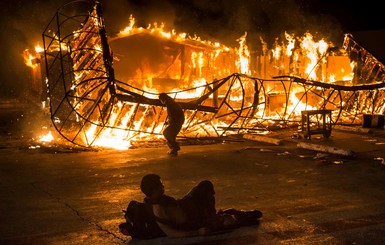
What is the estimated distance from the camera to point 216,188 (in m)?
8.15

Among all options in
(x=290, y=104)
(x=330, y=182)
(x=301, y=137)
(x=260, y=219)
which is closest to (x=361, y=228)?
(x=260, y=219)

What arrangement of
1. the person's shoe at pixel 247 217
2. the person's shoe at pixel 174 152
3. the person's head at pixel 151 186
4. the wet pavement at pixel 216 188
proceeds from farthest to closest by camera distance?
the person's shoe at pixel 174 152, the person's shoe at pixel 247 217, the wet pavement at pixel 216 188, the person's head at pixel 151 186

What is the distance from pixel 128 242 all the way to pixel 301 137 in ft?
32.1

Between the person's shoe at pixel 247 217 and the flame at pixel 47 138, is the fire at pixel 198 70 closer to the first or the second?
the flame at pixel 47 138

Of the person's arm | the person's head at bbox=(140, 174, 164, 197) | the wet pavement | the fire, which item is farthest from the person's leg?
the person's head at bbox=(140, 174, 164, 197)

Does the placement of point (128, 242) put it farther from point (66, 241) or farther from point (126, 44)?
point (126, 44)

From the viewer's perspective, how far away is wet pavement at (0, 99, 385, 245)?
227 inches

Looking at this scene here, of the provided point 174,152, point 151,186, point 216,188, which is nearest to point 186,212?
point 151,186

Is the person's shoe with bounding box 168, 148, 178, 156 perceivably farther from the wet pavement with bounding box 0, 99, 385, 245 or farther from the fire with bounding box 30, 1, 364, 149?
the fire with bounding box 30, 1, 364, 149

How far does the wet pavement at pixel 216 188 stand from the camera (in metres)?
5.75

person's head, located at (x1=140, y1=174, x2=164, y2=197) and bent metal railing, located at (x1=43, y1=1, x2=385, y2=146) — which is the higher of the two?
bent metal railing, located at (x1=43, y1=1, x2=385, y2=146)

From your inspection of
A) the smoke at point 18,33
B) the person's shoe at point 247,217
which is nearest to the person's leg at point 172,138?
the person's shoe at point 247,217

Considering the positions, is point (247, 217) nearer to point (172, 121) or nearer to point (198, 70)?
point (172, 121)

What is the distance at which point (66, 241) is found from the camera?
558 centimetres
